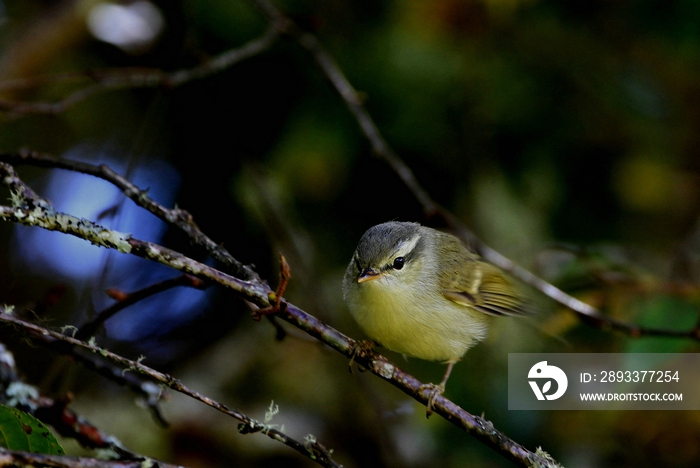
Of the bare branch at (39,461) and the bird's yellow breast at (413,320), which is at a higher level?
the bird's yellow breast at (413,320)

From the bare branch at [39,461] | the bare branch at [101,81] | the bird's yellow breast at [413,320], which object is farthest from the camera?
the bare branch at [101,81]

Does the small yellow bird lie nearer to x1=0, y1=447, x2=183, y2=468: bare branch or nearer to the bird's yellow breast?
the bird's yellow breast

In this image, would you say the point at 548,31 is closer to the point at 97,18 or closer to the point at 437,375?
the point at 437,375

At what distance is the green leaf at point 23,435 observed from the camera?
130cm

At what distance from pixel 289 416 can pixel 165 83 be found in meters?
2.00

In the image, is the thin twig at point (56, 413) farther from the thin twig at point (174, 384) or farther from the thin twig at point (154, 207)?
the thin twig at point (154, 207)

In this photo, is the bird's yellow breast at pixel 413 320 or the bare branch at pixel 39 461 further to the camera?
the bird's yellow breast at pixel 413 320

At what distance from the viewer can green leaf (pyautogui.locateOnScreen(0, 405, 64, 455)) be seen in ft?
4.25

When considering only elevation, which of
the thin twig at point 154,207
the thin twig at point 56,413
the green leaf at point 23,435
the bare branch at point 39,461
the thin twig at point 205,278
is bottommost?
the bare branch at point 39,461

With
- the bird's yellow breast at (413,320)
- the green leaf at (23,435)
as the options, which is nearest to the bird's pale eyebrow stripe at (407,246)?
the bird's yellow breast at (413,320)

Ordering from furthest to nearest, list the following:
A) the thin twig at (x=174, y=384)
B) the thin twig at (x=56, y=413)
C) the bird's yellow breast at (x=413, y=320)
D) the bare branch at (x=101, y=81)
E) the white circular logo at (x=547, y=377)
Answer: the white circular logo at (x=547, y=377) → the bare branch at (x=101, y=81) → the bird's yellow breast at (x=413, y=320) → the thin twig at (x=56, y=413) → the thin twig at (x=174, y=384)

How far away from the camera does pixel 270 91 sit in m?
4.16

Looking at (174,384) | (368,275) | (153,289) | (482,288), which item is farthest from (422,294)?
(174,384)

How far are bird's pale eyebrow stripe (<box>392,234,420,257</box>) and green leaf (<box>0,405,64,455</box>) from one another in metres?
1.23
